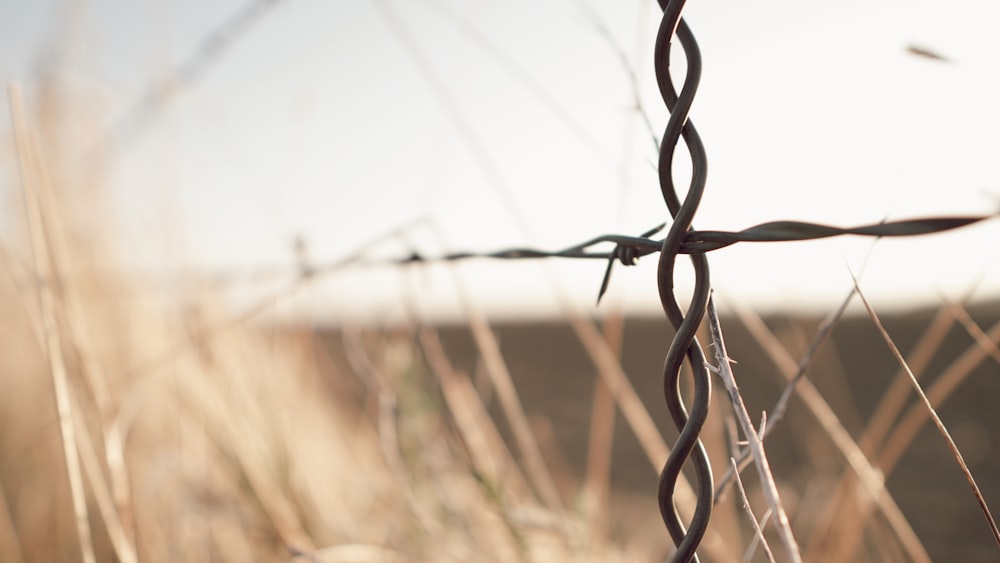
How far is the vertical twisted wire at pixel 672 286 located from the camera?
0.71 feet

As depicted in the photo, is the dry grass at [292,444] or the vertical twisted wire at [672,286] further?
the dry grass at [292,444]

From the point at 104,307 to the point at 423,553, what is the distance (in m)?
1.17

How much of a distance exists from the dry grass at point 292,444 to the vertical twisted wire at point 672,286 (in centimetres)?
2

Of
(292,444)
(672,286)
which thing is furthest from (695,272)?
(292,444)

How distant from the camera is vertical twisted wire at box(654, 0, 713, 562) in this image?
0.22 metres

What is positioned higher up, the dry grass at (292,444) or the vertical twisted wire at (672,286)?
the vertical twisted wire at (672,286)

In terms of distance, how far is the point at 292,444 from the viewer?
963 mm

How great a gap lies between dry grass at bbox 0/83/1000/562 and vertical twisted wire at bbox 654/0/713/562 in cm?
2

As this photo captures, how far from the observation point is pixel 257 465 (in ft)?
2.75

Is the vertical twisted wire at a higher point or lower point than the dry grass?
higher

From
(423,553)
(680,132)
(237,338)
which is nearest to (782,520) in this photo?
(680,132)

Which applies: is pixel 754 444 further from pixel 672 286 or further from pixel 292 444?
pixel 292 444

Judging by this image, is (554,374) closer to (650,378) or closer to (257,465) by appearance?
(650,378)

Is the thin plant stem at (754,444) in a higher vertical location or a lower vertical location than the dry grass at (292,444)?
higher
